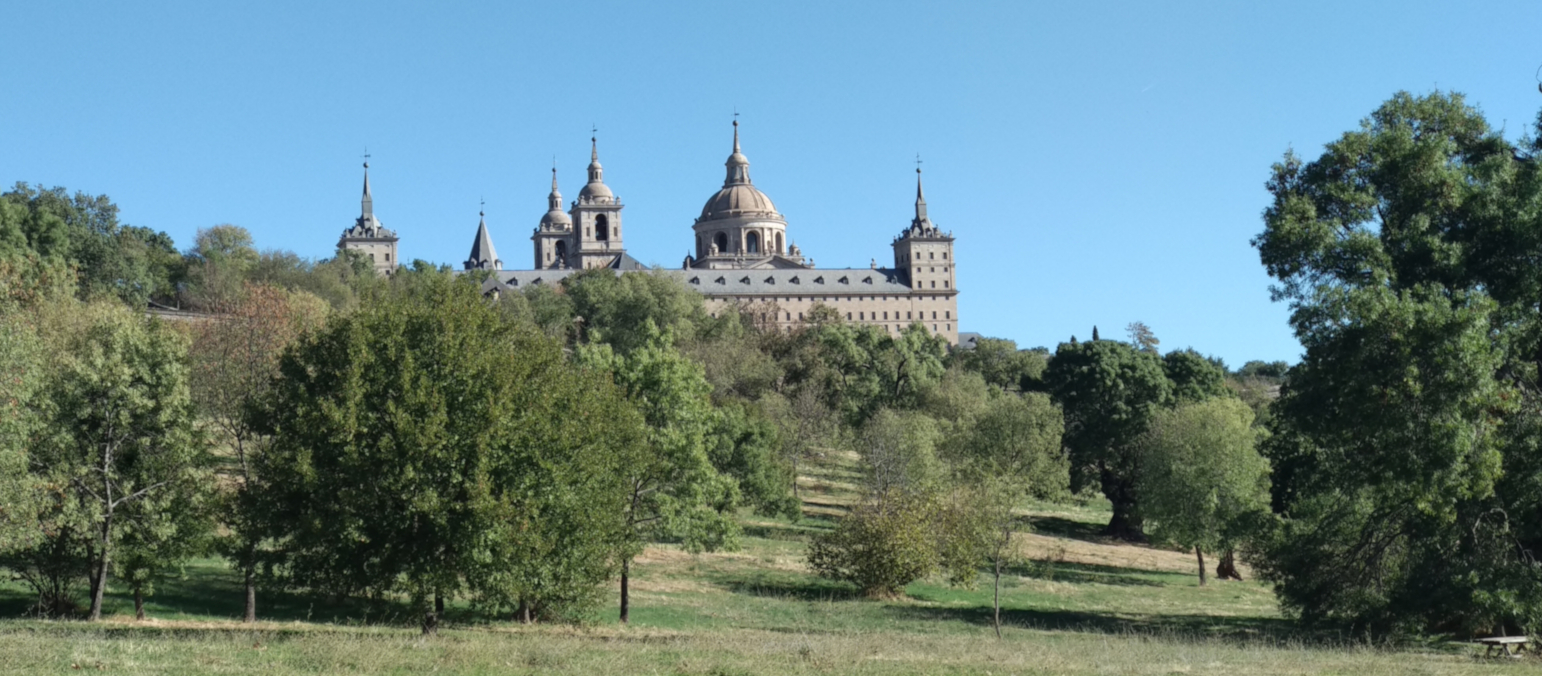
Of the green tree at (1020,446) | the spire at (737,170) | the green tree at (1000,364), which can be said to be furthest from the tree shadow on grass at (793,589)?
the spire at (737,170)

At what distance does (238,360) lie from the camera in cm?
3897

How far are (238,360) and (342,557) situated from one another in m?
19.1

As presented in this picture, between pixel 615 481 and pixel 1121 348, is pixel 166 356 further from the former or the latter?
pixel 1121 348

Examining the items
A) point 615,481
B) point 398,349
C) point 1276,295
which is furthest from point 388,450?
point 1276,295

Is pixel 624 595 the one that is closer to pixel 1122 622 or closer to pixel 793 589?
pixel 793 589

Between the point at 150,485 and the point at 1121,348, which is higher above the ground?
the point at 1121,348

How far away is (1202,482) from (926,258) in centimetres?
13462

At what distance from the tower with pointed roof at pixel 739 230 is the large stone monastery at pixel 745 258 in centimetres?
13

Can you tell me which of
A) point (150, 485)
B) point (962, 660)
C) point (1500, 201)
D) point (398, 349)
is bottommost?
point (962, 660)

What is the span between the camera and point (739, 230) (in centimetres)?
18775

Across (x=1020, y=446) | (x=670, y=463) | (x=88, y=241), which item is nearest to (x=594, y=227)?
(x=88, y=241)

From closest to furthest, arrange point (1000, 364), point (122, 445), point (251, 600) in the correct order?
point (122, 445) → point (251, 600) → point (1000, 364)

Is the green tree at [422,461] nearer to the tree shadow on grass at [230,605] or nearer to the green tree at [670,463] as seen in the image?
the tree shadow on grass at [230,605]

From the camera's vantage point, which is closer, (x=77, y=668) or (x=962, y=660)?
(x=77, y=668)
